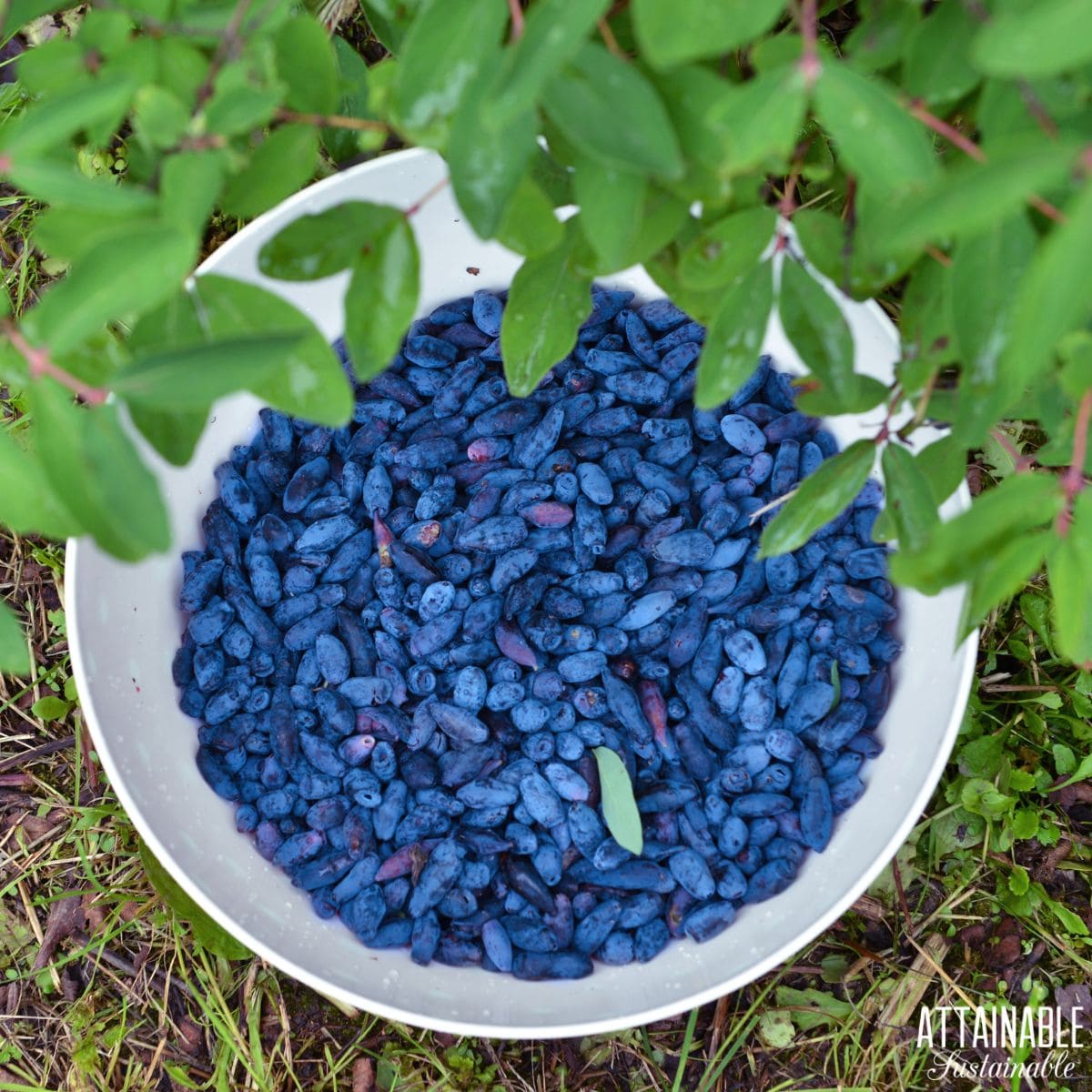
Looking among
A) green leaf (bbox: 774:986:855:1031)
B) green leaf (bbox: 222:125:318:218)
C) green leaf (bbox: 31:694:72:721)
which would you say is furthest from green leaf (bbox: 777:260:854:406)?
green leaf (bbox: 31:694:72:721)

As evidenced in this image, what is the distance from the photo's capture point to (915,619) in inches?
47.4

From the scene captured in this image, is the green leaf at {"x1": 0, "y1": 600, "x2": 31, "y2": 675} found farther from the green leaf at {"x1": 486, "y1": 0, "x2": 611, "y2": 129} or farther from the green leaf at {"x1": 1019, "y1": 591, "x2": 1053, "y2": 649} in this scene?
the green leaf at {"x1": 1019, "y1": 591, "x2": 1053, "y2": 649}

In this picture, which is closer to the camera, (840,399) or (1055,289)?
(1055,289)

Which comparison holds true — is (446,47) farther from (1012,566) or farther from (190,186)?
(1012,566)

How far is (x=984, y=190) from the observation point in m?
0.42

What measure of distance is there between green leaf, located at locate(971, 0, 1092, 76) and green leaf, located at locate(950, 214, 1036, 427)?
0.13 m

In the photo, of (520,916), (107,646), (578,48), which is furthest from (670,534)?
(578,48)

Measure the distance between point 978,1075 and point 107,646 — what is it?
3.95 ft

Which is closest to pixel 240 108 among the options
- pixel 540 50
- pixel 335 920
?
pixel 540 50

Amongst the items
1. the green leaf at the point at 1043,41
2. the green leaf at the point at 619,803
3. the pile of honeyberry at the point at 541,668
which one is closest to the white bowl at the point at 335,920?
the pile of honeyberry at the point at 541,668

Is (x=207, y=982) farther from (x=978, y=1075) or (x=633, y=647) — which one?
(x=978, y=1075)

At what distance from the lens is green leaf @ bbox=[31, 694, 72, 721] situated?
4.89ft

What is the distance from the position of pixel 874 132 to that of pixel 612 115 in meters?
0.12

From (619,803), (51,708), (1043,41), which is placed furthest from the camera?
(51,708)
